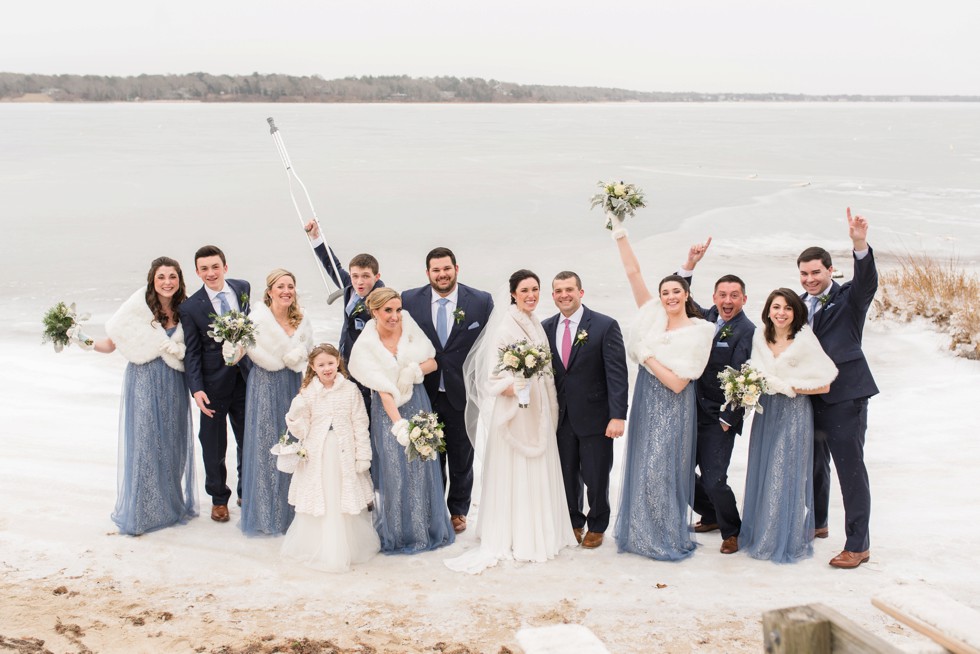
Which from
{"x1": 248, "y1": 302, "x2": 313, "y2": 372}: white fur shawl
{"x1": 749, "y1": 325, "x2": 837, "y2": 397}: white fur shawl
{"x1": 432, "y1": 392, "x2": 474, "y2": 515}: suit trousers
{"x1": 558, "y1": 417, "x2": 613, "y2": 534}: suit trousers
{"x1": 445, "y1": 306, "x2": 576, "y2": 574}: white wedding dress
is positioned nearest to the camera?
{"x1": 749, "y1": 325, "x2": 837, "y2": 397}: white fur shawl

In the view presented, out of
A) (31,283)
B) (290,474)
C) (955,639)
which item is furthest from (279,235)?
(955,639)

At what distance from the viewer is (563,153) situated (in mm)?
39750

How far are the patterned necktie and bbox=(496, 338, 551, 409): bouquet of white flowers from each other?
2.19 ft

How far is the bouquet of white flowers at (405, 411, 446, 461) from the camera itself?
575 centimetres

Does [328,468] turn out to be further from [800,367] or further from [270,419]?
[800,367]

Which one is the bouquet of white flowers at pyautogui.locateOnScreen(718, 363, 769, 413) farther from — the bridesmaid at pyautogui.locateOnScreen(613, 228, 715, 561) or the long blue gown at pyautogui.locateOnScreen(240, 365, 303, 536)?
the long blue gown at pyautogui.locateOnScreen(240, 365, 303, 536)

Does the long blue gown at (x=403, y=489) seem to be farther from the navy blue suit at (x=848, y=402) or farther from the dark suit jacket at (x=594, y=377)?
the navy blue suit at (x=848, y=402)

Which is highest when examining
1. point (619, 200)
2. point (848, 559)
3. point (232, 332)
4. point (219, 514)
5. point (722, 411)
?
point (619, 200)

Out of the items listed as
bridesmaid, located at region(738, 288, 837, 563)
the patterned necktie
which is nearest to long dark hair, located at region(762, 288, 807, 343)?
A: bridesmaid, located at region(738, 288, 837, 563)

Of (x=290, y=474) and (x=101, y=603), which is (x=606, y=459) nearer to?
(x=290, y=474)

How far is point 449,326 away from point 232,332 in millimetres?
1404

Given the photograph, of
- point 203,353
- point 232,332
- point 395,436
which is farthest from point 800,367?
point 203,353

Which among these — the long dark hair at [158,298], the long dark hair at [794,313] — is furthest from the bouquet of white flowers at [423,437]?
the long dark hair at [794,313]

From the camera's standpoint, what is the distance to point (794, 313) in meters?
5.74
